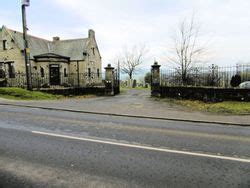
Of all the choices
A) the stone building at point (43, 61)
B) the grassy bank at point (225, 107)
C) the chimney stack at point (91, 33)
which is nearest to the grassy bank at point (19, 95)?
the stone building at point (43, 61)

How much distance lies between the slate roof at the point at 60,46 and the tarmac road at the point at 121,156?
91.9ft

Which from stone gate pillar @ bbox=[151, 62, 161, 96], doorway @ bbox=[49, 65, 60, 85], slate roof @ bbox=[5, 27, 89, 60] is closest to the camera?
stone gate pillar @ bbox=[151, 62, 161, 96]

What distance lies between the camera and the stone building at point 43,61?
29.0 metres

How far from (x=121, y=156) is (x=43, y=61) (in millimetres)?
27688

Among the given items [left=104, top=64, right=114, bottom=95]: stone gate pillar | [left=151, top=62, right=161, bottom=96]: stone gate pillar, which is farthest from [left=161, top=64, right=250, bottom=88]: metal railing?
[left=104, top=64, right=114, bottom=95]: stone gate pillar

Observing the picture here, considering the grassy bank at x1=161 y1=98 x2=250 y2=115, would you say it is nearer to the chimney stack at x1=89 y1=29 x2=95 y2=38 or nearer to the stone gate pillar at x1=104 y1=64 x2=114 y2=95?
the stone gate pillar at x1=104 y1=64 x2=114 y2=95

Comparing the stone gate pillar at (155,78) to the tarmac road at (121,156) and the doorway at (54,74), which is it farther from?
the doorway at (54,74)

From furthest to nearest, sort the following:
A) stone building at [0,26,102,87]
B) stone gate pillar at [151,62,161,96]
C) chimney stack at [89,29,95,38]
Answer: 1. chimney stack at [89,29,95,38]
2. stone building at [0,26,102,87]
3. stone gate pillar at [151,62,161,96]

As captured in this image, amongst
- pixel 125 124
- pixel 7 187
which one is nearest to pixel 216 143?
pixel 125 124

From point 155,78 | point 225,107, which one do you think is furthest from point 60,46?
point 225,107

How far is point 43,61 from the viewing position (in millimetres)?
30359

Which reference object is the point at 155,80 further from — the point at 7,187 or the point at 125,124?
the point at 7,187

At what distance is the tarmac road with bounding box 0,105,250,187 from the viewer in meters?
4.08

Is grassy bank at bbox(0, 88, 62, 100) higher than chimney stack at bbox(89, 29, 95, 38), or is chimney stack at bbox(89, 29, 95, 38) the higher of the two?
chimney stack at bbox(89, 29, 95, 38)
